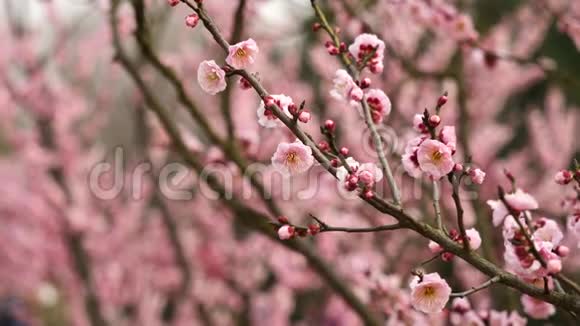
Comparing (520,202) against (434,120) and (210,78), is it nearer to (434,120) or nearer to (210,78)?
(434,120)

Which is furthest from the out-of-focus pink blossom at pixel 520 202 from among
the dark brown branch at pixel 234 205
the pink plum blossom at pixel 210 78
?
the dark brown branch at pixel 234 205

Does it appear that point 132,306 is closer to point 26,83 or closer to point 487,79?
point 26,83

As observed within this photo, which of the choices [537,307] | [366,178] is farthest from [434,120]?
[537,307]

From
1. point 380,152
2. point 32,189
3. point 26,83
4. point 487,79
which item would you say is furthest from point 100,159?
point 380,152

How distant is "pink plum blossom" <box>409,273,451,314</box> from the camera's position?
1.16 m

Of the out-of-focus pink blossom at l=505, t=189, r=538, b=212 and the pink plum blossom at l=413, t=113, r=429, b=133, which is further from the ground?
the pink plum blossom at l=413, t=113, r=429, b=133

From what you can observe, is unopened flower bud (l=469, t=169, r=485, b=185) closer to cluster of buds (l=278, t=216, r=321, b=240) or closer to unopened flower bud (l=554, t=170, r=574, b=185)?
unopened flower bud (l=554, t=170, r=574, b=185)

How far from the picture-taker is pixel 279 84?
7.17 metres

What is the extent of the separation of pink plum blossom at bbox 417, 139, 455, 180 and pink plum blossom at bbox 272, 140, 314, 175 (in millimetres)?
204

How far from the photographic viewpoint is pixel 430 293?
1.19 metres

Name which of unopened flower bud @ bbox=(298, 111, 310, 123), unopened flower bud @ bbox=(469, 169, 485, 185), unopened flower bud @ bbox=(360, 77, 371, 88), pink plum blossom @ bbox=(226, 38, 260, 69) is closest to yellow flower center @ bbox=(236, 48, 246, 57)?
pink plum blossom @ bbox=(226, 38, 260, 69)

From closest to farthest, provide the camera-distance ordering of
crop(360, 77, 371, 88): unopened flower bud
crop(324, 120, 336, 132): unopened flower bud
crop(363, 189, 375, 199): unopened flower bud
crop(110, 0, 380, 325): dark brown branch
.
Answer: crop(363, 189, 375, 199): unopened flower bud < crop(324, 120, 336, 132): unopened flower bud < crop(360, 77, 371, 88): unopened flower bud < crop(110, 0, 380, 325): dark brown branch

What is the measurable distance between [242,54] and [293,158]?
0.21 metres

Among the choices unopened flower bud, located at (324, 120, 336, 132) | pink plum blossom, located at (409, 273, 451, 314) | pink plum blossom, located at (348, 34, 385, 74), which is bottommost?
pink plum blossom, located at (409, 273, 451, 314)
